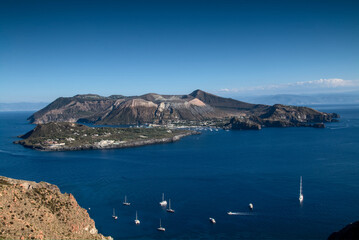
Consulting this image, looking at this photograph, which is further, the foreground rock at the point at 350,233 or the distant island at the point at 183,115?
the distant island at the point at 183,115

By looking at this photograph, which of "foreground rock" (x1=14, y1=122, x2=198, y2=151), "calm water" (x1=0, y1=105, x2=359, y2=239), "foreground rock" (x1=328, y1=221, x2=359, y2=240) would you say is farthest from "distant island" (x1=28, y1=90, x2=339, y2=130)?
"foreground rock" (x1=328, y1=221, x2=359, y2=240)

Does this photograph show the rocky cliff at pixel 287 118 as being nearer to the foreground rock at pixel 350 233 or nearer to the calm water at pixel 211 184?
the calm water at pixel 211 184

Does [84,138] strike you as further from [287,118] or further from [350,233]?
[287,118]

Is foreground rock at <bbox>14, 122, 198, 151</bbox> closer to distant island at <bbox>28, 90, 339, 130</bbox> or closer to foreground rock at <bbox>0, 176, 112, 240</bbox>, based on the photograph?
distant island at <bbox>28, 90, 339, 130</bbox>

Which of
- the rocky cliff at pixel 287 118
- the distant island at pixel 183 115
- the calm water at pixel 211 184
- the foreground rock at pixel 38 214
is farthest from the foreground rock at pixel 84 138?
the foreground rock at pixel 38 214

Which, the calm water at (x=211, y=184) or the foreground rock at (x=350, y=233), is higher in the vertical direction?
the foreground rock at (x=350, y=233)

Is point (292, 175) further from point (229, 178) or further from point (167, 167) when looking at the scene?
point (167, 167)
